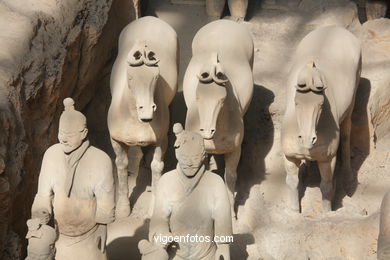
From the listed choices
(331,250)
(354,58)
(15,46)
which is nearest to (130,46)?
(15,46)

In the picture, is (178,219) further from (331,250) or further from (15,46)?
(15,46)

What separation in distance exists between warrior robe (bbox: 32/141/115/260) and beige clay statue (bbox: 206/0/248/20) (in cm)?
564

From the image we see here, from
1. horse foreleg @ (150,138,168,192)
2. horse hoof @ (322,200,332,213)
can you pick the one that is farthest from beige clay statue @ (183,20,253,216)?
A: horse hoof @ (322,200,332,213)

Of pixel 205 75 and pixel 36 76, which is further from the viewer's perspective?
pixel 36 76

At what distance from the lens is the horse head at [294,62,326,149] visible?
33.3 ft

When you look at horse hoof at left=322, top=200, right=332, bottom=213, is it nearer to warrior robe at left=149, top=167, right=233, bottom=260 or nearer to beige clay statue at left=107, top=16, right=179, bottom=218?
beige clay statue at left=107, top=16, right=179, bottom=218

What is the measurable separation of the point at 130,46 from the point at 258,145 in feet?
5.64

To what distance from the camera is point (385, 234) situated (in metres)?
8.24

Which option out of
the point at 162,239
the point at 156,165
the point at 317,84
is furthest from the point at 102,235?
the point at 317,84

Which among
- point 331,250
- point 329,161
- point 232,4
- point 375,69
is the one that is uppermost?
point 232,4

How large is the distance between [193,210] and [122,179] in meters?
2.73

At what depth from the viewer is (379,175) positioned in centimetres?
1169

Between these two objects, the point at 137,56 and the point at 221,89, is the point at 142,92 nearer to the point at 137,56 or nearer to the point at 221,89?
the point at 137,56

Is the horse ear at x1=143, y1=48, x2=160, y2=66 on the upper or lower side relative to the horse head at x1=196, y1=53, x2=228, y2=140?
upper
